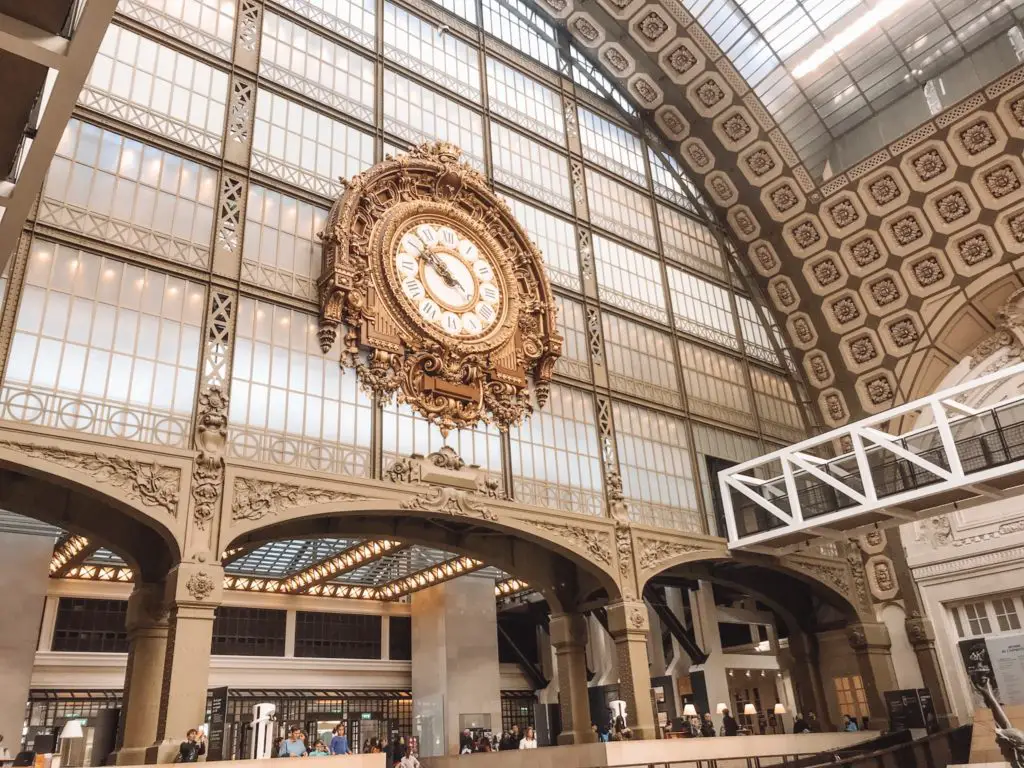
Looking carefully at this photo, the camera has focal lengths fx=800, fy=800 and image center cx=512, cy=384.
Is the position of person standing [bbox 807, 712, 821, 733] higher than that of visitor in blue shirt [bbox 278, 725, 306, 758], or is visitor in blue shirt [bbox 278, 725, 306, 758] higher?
visitor in blue shirt [bbox 278, 725, 306, 758]

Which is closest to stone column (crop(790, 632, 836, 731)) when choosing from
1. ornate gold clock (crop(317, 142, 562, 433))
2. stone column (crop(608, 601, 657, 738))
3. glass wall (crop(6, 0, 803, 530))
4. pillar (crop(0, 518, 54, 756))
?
glass wall (crop(6, 0, 803, 530))

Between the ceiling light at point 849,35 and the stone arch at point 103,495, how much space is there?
941 inches

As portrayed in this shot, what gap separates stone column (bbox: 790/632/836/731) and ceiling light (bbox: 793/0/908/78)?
18905 millimetres

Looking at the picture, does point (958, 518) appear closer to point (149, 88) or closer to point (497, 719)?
point (497, 719)

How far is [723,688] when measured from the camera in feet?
92.4

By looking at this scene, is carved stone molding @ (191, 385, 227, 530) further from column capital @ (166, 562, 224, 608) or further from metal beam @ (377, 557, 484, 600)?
metal beam @ (377, 557, 484, 600)

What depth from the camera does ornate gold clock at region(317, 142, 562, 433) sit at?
55.1 ft

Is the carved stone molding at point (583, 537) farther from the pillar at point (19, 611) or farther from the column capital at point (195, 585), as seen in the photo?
the pillar at point (19, 611)

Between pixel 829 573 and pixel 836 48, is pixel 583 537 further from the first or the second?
pixel 836 48

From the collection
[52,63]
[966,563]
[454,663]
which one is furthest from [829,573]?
[52,63]

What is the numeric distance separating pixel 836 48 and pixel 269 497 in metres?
23.3

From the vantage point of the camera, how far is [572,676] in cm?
2009

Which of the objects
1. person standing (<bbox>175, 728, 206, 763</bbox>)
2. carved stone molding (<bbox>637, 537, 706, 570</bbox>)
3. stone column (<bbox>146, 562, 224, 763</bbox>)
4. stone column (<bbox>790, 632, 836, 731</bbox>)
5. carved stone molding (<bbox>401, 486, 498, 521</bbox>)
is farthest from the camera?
stone column (<bbox>790, 632, 836, 731</bbox>)

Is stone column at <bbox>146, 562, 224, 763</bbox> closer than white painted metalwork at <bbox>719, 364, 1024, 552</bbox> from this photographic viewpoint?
Yes
